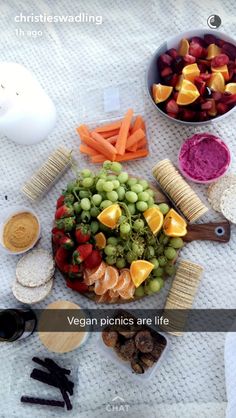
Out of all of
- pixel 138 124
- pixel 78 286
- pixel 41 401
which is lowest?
pixel 41 401

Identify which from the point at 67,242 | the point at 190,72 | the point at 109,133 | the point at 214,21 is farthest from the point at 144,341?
the point at 214,21

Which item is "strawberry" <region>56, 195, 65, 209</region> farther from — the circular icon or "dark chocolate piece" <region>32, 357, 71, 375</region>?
the circular icon

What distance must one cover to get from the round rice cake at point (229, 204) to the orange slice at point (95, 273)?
0.27 metres

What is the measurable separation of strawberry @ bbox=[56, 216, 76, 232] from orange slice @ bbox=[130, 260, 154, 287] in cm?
14

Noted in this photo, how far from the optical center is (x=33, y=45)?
4.12 ft

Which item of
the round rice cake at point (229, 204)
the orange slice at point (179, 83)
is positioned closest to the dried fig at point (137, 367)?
the round rice cake at point (229, 204)

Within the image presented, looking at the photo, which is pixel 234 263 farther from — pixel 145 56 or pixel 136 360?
pixel 145 56

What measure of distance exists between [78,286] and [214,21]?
0.67 m

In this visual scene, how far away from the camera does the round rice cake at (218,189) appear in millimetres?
1114

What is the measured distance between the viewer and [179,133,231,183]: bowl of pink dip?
1.10 m

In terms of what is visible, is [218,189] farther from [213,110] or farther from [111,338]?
[111,338]

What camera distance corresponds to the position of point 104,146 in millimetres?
1137

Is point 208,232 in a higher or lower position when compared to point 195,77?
lower

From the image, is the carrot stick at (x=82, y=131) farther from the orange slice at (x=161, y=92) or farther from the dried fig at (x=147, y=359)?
the dried fig at (x=147, y=359)
